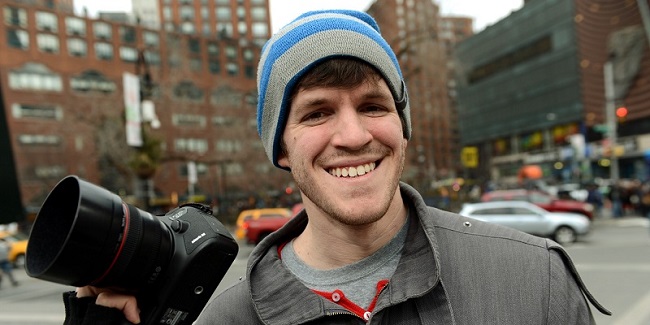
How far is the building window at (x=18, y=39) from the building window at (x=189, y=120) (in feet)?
49.6

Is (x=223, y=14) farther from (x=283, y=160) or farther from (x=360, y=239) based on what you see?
(x=360, y=239)

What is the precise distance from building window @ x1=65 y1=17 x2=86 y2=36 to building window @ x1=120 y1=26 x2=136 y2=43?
151 inches

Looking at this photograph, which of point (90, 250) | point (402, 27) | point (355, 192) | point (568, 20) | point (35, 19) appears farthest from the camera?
point (568, 20)

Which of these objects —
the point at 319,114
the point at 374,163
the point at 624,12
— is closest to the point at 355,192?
the point at 374,163

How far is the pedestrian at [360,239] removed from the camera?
4.32 feet

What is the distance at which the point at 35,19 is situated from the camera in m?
50.6

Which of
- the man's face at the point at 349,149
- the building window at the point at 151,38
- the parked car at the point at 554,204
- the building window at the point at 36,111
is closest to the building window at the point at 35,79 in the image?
the building window at the point at 36,111

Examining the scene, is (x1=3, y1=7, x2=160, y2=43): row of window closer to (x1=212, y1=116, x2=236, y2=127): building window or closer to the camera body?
(x1=212, y1=116, x2=236, y2=127): building window

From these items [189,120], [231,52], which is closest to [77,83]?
[189,120]

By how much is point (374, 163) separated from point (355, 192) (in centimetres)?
11

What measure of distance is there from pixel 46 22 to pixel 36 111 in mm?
10739

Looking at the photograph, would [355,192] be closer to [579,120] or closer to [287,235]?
[287,235]

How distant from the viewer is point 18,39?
49.0m

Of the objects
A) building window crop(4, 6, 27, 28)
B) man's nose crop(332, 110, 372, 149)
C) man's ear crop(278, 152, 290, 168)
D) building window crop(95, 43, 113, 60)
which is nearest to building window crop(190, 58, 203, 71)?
building window crop(95, 43, 113, 60)
